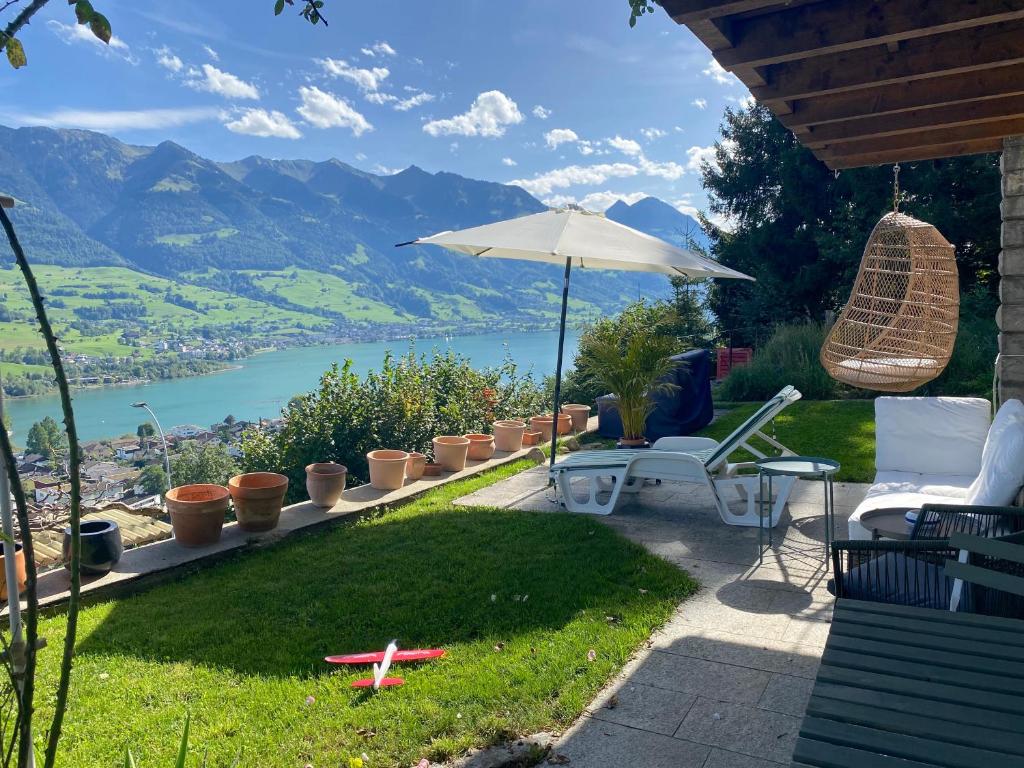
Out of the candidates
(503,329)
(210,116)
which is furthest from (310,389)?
(210,116)

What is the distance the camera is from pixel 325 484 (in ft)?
17.8

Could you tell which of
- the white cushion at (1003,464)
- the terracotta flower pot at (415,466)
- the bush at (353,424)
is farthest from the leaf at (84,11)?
the bush at (353,424)

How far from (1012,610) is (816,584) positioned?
164cm

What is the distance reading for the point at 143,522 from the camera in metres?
6.30

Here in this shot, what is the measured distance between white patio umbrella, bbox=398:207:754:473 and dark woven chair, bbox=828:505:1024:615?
3.01 m

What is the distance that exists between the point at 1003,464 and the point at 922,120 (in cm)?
175

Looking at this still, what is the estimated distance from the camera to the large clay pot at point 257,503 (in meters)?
4.85

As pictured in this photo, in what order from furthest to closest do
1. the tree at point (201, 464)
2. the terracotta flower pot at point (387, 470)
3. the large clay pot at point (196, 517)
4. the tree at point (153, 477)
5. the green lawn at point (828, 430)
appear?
the tree at point (153, 477)
the tree at point (201, 464)
the green lawn at point (828, 430)
the terracotta flower pot at point (387, 470)
the large clay pot at point (196, 517)

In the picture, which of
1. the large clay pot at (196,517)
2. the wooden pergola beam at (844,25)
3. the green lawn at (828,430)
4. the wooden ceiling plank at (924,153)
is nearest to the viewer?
the wooden pergola beam at (844,25)

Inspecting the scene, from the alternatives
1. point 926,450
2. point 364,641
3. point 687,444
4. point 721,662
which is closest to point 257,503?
point 364,641

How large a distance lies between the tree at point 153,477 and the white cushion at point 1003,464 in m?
12.1

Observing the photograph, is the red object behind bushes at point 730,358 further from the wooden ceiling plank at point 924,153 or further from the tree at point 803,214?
the wooden ceiling plank at point 924,153

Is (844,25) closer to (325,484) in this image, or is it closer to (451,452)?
(325,484)

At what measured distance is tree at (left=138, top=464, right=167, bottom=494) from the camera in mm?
12422
